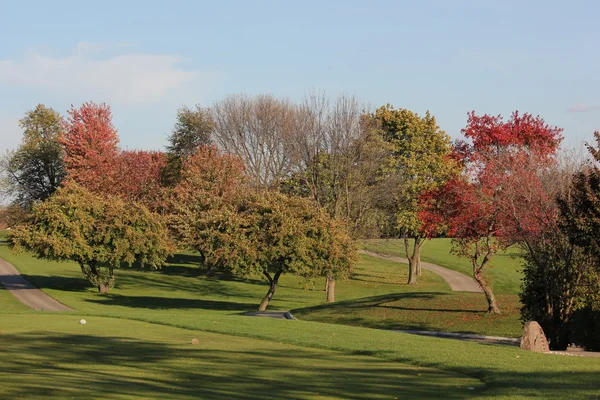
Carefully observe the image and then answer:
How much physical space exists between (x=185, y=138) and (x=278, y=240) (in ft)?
159

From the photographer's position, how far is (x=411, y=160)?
6512 cm

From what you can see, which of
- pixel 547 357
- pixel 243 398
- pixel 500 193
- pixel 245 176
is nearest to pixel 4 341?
pixel 243 398

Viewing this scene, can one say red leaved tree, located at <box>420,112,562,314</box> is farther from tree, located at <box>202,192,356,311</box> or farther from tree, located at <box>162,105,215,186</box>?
tree, located at <box>162,105,215,186</box>

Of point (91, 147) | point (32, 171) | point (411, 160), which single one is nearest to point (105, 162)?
point (91, 147)

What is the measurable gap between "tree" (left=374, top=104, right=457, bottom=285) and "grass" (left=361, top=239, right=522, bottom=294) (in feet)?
15.2

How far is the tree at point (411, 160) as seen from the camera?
6462 cm

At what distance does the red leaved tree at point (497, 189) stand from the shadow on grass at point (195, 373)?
14.5 meters

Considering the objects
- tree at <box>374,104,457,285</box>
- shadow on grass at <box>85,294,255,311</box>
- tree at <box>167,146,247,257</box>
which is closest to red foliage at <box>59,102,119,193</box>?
tree at <box>167,146,247,257</box>

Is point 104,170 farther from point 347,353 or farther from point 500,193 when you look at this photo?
point 347,353

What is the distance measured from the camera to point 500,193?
32688mm

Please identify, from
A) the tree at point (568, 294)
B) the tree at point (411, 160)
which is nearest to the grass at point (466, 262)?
the tree at point (411, 160)

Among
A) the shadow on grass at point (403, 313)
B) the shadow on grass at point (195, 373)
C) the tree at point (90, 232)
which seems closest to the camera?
the shadow on grass at point (195, 373)

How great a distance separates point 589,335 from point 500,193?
731 cm

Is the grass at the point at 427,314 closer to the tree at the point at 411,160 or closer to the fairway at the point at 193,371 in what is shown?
the fairway at the point at 193,371
